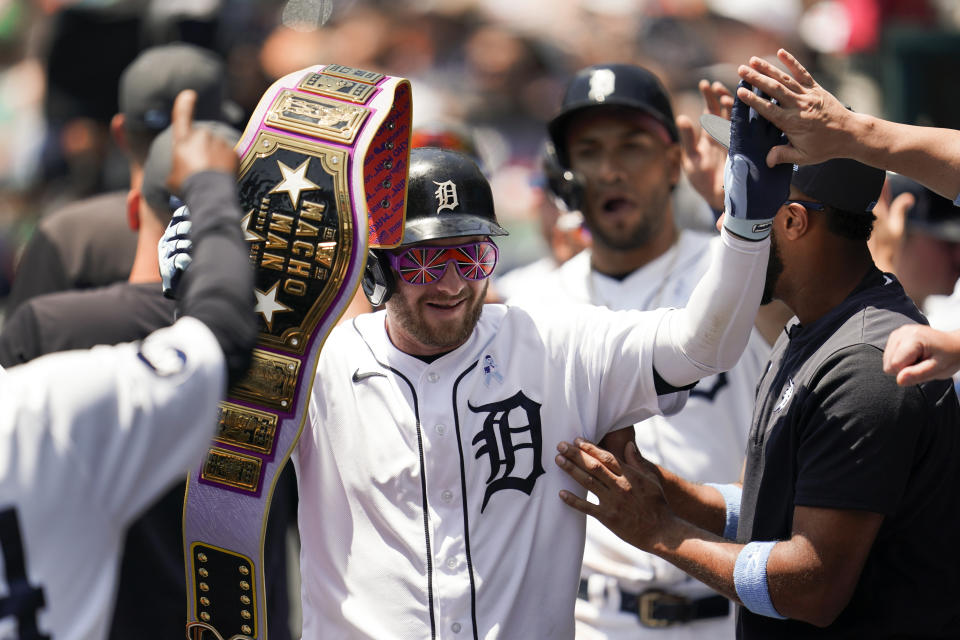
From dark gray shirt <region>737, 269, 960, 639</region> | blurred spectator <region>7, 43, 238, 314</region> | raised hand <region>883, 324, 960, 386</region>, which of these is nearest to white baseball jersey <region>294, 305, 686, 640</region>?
dark gray shirt <region>737, 269, 960, 639</region>

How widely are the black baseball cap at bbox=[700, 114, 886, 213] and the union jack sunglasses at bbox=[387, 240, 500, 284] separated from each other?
29.8 inches

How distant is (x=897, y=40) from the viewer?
9.61 meters

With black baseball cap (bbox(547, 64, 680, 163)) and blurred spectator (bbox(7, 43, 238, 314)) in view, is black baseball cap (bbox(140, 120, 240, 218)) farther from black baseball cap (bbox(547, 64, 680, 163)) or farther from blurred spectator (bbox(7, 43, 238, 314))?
black baseball cap (bbox(547, 64, 680, 163))

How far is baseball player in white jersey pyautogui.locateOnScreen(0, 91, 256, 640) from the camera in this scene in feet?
7.48

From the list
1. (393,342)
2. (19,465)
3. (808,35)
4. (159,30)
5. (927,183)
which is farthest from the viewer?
(808,35)

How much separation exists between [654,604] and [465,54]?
8748mm

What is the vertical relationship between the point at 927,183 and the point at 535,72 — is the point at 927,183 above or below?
below

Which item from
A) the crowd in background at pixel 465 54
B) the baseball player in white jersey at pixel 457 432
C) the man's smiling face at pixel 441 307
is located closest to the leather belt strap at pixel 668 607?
the baseball player in white jersey at pixel 457 432

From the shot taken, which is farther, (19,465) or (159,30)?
(159,30)

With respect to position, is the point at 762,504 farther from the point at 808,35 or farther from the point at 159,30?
the point at 808,35

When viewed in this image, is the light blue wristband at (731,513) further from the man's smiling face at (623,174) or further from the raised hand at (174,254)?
the raised hand at (174,254)

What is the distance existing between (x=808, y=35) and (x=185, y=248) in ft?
26.9

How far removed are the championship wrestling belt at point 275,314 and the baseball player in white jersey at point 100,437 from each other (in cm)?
64

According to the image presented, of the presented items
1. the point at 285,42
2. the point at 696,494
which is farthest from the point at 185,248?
the point at 285,42
